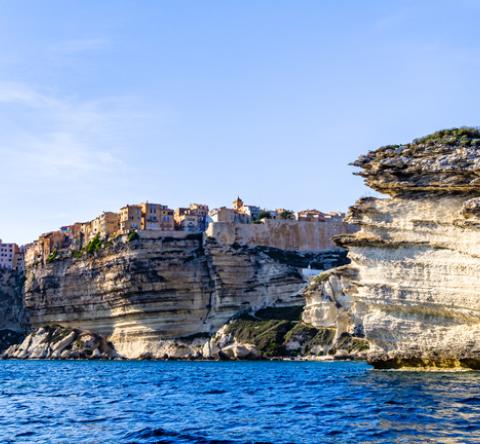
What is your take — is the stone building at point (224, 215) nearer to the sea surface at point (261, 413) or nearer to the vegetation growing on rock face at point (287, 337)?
the vegetation growing on rock face at point (287, 337)

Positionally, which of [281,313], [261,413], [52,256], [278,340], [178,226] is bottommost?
[261,413]

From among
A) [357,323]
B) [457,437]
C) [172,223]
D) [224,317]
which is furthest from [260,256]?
[457,437]

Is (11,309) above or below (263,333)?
above

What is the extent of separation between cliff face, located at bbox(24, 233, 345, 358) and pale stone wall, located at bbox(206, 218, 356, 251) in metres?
1.38

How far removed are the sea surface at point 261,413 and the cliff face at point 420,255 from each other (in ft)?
9.14

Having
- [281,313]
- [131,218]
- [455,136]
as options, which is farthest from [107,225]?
[455,136]

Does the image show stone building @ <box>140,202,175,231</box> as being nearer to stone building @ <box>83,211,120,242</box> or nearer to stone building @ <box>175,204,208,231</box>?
stone building @ <box>175,204,208,231</box>

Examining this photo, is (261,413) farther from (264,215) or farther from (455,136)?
(264,215)

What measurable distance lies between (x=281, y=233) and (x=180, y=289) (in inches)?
604

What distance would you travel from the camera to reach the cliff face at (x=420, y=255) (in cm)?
3250

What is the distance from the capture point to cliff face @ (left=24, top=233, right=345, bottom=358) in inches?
3578

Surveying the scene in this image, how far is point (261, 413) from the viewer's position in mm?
20781

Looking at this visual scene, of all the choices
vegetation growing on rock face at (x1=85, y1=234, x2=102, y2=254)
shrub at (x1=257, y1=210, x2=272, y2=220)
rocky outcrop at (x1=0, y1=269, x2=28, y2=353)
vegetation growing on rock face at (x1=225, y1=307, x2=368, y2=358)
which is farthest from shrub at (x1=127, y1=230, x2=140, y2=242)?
rocky outcrop at (x1=0, y1=269, x2=28, y2=353)

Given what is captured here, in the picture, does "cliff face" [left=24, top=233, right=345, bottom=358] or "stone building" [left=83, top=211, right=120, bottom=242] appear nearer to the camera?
"cliff face" [left=24, top=233, right=345, bottom=358]
